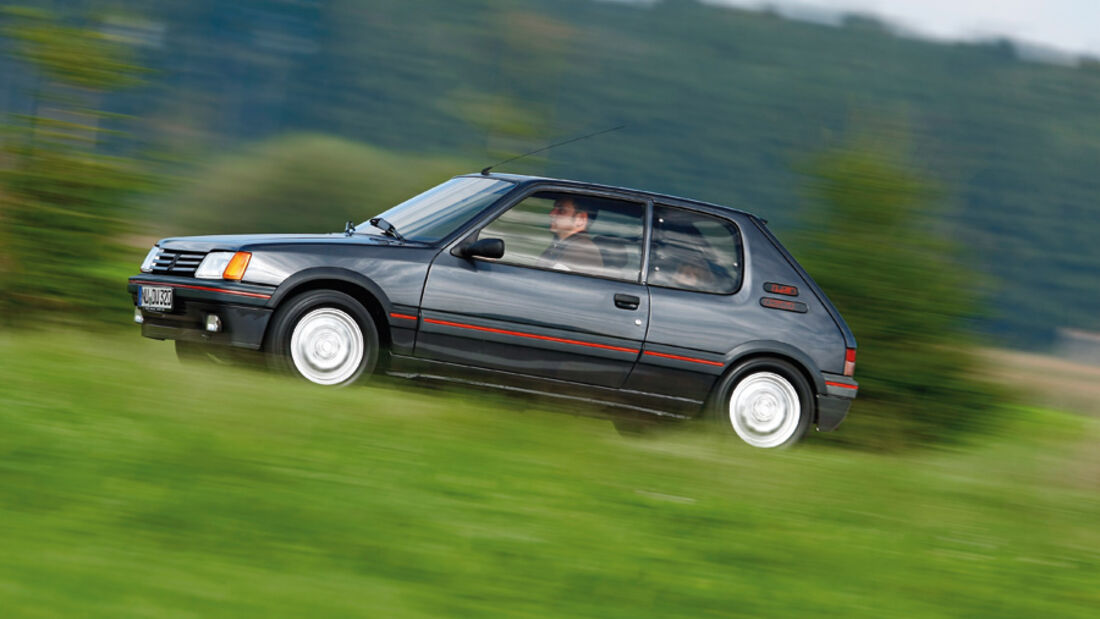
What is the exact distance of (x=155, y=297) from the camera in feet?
25.0

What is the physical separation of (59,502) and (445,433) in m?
2.23

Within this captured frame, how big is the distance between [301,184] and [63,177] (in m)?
10.5

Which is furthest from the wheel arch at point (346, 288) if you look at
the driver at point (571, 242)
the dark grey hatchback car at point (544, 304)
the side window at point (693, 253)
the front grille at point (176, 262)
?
the side window at point (693, 253)

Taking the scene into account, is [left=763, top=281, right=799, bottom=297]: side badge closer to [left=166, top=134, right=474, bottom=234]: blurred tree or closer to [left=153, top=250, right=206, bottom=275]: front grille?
[left=153, top=250, right=206, bottom=275]: front grille

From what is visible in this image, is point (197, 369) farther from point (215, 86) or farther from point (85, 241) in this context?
point (215, 86)

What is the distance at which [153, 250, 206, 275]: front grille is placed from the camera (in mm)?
7613

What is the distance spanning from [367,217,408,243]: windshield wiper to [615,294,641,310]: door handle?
1.38 metres

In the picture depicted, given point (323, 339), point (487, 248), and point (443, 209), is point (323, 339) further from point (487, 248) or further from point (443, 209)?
point (443, 209)

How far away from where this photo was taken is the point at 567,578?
4699 mm

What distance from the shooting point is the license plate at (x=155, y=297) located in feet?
24.8

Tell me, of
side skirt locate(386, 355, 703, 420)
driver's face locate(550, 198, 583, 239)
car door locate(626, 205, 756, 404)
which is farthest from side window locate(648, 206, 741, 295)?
side skirt locate(386, 355, 703, 420)

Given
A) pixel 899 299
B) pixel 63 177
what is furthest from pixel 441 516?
pixel 899 299

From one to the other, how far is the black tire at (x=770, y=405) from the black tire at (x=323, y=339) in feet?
7.85

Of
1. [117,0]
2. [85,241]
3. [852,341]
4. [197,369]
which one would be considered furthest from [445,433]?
[117,0]
